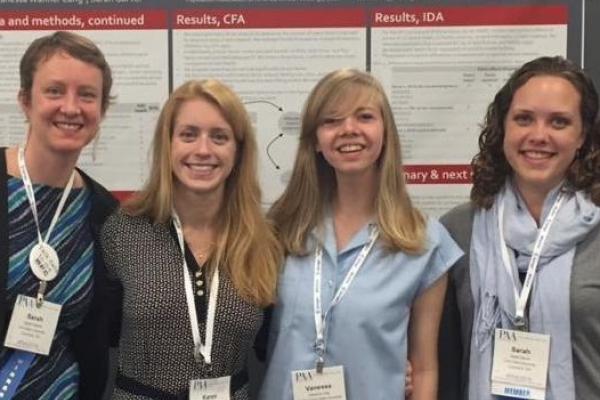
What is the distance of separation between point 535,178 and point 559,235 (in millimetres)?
158

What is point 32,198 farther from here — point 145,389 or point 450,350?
point 450,350

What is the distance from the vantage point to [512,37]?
2404 millimetres

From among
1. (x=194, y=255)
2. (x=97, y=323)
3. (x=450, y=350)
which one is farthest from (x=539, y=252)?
(x=97, y=323)

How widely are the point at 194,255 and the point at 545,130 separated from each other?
0.94 metres

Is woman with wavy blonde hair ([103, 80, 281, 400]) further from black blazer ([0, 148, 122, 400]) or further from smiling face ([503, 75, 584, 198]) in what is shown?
smiling face ([503, 75, 584, 198])

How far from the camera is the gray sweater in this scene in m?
1.75

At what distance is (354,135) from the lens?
1.79 metres

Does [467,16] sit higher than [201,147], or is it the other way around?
[467,16]

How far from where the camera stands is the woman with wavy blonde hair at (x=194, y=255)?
171 cm

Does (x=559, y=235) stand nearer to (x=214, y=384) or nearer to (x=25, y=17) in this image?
(x=214, y=384)

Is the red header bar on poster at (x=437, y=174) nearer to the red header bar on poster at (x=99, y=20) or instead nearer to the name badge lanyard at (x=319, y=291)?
the name badge lanyard at (x=319, y=291)

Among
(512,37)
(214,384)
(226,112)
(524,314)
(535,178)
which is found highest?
(512,37)

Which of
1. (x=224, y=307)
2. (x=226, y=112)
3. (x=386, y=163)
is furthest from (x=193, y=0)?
(x=224, y=307)

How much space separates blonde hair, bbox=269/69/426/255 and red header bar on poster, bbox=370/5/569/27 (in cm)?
62
